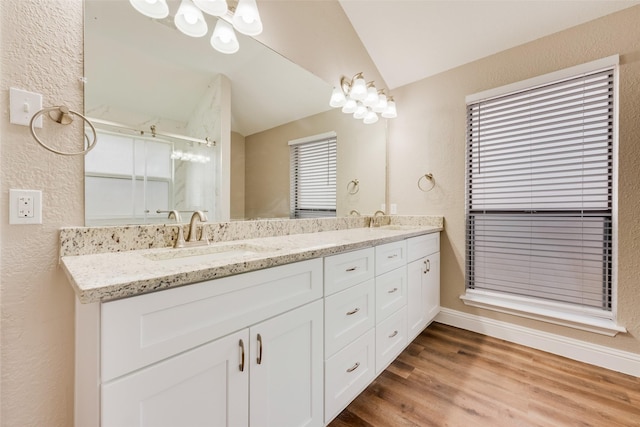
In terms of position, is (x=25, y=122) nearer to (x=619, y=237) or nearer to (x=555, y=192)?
(x=555, y=192)

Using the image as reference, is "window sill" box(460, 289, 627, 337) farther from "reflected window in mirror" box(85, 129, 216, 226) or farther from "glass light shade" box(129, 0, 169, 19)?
"glass light shade" box(129, 0, 169, 19)

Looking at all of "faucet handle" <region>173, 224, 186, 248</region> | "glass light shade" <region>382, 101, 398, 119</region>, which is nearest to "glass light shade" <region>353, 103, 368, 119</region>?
"glass light shade" <region>382, 101, 398, 119</region>

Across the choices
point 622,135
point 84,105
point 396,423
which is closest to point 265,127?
point 84,105

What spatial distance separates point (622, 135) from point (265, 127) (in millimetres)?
2255

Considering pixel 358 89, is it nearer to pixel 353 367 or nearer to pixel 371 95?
pixel 371 95

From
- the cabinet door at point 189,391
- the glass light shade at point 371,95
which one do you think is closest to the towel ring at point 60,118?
the cabinet door at point 189,391

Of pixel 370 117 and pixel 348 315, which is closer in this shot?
pixel 348 315

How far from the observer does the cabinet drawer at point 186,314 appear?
67 centimetres

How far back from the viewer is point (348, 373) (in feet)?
4.53

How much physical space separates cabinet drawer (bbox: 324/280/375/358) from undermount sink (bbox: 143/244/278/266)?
386 millimetres

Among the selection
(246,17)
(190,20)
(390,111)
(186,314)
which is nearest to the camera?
(186,314)

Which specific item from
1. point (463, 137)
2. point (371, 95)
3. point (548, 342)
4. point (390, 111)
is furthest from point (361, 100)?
point (548, 342)

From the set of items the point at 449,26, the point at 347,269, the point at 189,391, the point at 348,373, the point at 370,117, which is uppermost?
the point at 449,26

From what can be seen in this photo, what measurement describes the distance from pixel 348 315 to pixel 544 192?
5.93 ft
